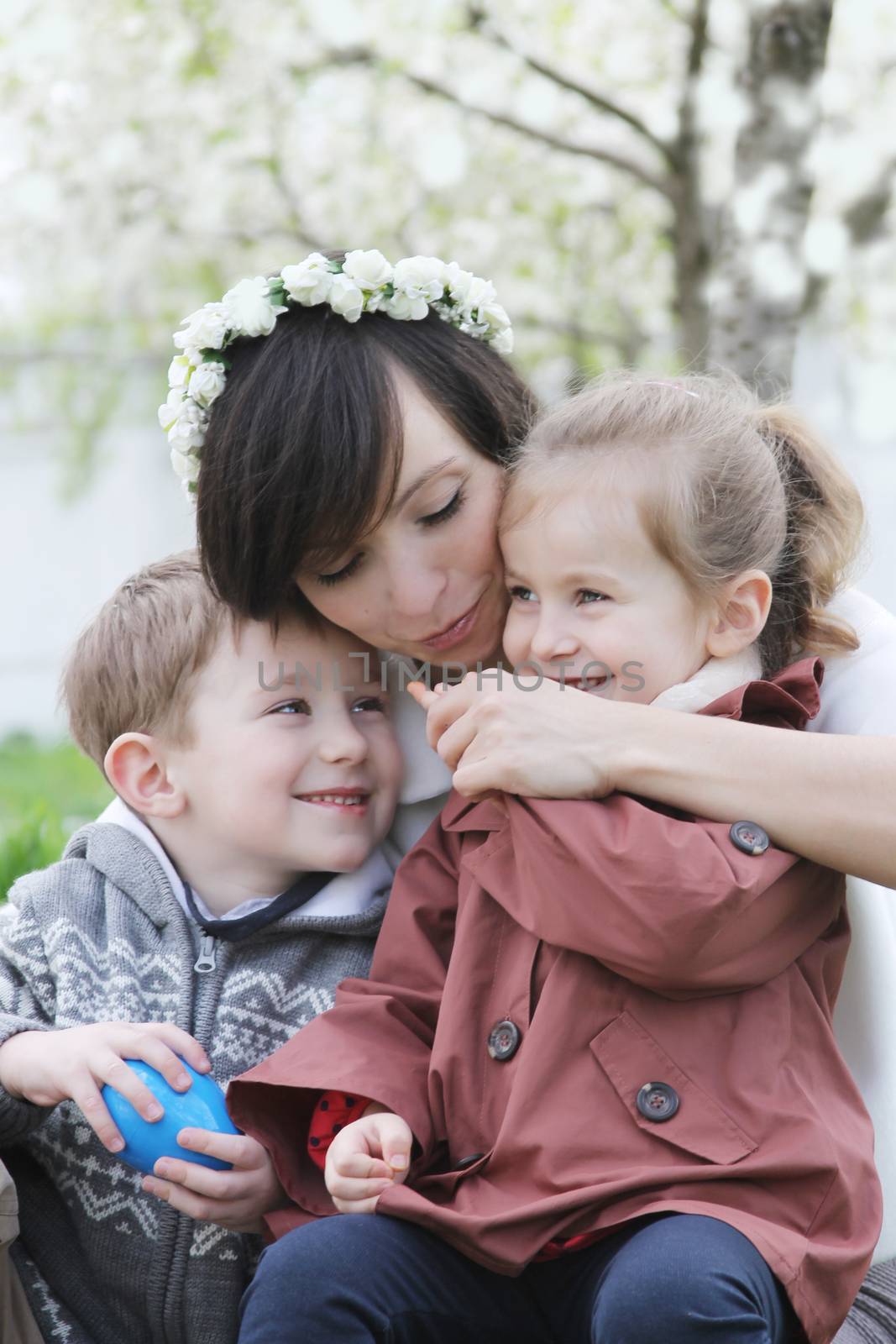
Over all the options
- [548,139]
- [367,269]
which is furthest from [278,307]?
[548,139]

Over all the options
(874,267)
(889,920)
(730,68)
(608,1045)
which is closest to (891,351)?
(874,267)

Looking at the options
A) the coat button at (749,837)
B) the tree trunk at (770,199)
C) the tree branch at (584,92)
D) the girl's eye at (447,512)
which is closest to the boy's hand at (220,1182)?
the coat button at (749,837)

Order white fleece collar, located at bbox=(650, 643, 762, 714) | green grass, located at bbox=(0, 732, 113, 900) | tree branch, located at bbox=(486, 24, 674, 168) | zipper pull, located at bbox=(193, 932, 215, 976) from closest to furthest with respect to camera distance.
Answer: white fleece collar, located at bbox=(650, 643, 762, 714)
zipper pull, located at bbox=(193, 932, 215, 976)
green grass, located at bbox=(0, 732, 113, 900)
tree branch, located at bbox=(486, 24, 674, 168)

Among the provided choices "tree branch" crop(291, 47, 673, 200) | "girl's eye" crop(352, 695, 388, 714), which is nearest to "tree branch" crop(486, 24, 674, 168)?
"tree branch" crop(291, 47, 673, 200)

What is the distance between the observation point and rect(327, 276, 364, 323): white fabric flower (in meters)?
2.44

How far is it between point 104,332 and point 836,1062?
8.40 m

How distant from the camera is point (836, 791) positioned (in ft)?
6.60

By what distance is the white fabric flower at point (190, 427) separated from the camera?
2.51 meters

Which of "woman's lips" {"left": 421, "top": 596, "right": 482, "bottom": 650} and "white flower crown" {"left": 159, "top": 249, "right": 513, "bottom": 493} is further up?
"white flower crown" {"left": 159, "top": 249, "right": 513, "bottom": 493}

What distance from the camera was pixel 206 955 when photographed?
2.45m

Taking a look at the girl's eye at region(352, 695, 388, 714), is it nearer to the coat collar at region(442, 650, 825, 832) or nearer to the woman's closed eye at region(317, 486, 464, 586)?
the woman's closed eye at region(317, 486, 464, 586)

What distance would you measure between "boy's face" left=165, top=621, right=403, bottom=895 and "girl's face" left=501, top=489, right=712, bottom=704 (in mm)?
420

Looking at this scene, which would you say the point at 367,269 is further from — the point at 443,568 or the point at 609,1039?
the point at 609,1039

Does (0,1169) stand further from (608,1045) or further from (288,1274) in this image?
(608,1045)
